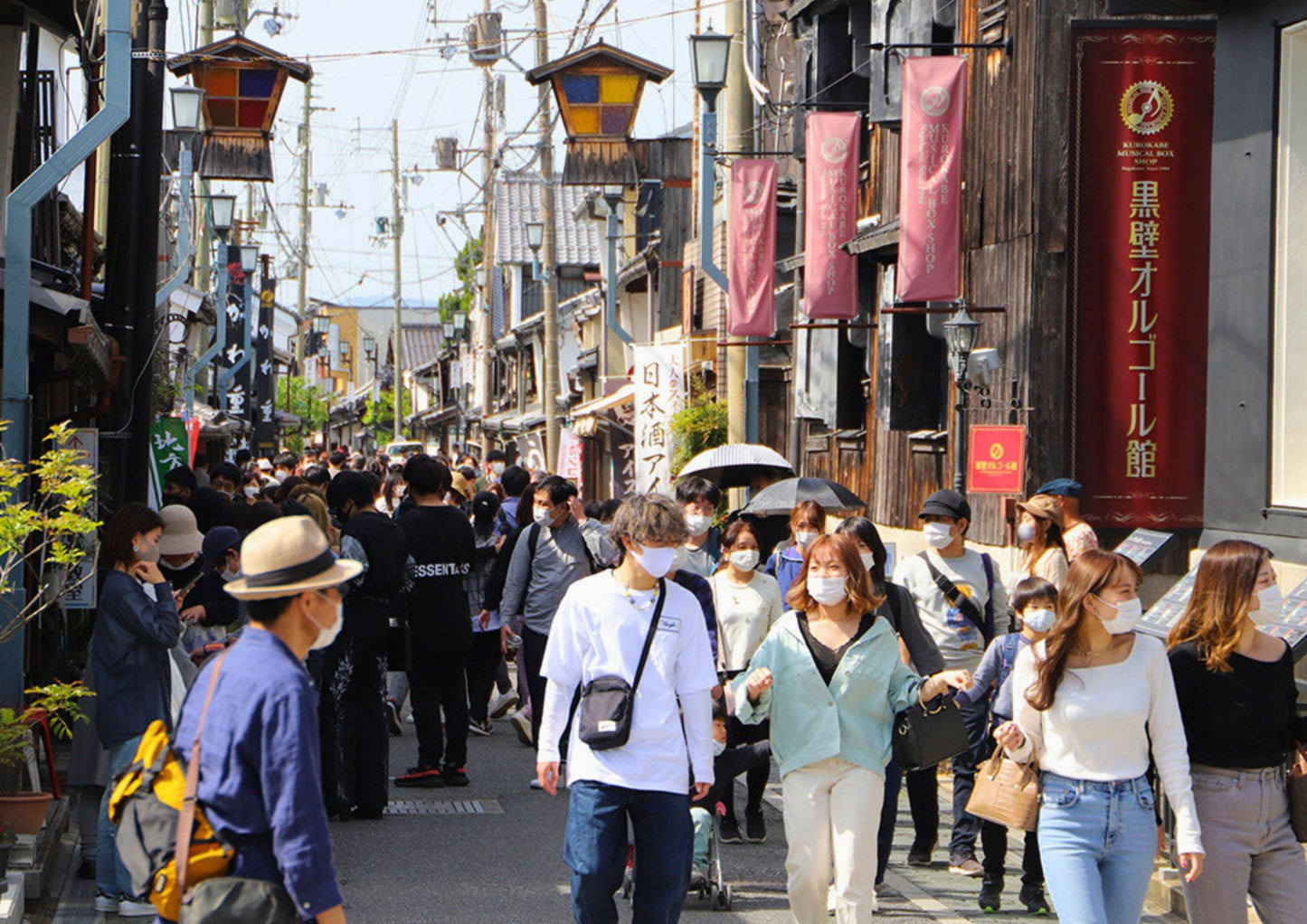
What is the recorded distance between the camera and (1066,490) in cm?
1067

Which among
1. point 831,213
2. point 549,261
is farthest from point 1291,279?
point 549,261

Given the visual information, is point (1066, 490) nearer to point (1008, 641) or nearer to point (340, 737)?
point (1008, 641)

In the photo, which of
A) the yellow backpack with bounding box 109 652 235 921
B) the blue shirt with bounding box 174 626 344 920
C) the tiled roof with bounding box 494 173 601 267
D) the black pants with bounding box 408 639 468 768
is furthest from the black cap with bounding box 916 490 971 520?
the tiled roof with bounding box 494 173 601 267

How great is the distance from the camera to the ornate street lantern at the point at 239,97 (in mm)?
16281

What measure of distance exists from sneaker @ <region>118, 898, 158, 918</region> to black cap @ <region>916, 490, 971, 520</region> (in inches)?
172

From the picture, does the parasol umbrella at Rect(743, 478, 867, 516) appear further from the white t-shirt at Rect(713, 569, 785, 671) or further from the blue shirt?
the blue shirt

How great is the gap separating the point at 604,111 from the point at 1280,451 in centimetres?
958

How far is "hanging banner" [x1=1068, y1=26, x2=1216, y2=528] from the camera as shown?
1262 centimetres

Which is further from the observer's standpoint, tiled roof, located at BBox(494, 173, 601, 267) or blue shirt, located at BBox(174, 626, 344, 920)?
tiled roof, located at BBox(494, 173, 601, 267)

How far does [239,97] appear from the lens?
54.1 ft

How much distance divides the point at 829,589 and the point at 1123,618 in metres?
1.25

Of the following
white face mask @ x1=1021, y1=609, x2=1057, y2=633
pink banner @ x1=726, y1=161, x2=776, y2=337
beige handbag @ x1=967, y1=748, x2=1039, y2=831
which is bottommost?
beige handbag @ x1=967, y1=748, x2=1039, y2=831

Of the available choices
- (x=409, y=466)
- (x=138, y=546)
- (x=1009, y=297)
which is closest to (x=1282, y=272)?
(x=1009, y=297)

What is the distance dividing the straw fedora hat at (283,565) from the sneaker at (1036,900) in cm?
493
